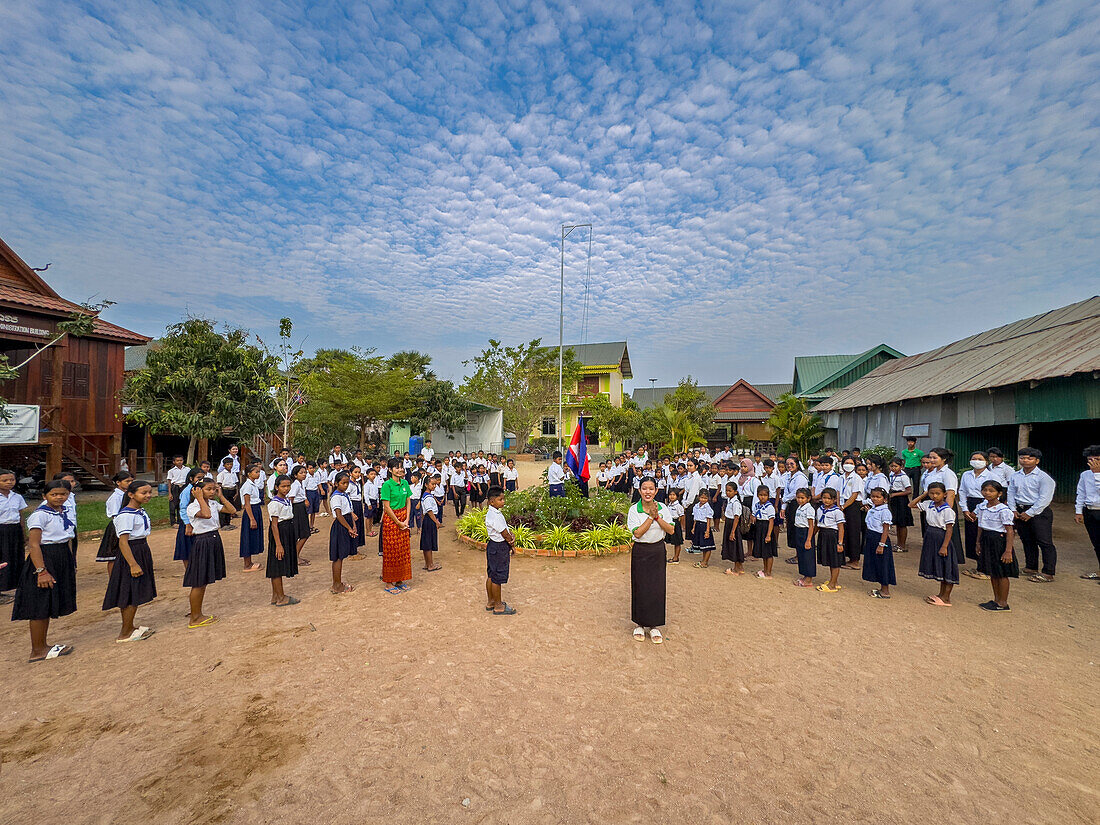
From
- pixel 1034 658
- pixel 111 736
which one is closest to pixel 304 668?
pixel 111 736

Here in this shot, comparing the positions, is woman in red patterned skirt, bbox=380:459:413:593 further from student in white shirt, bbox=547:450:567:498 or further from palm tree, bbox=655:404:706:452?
palm tree, bbox=655:404:706:452

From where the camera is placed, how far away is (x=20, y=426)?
1285 cm

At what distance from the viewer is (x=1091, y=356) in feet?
31.6

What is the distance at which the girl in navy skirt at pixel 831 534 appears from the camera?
7004 millimetres

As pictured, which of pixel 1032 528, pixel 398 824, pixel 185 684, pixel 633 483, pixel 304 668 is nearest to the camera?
pixel 398 824

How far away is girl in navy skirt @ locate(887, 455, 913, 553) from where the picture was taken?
8.75 metres

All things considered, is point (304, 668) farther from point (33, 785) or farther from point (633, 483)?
point (633, 483)

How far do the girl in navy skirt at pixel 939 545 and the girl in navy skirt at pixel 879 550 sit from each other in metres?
0.39

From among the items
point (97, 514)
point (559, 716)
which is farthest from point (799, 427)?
point (97, 514)

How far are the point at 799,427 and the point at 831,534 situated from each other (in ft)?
49.8

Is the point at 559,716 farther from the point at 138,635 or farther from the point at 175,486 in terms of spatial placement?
the point at 175,486

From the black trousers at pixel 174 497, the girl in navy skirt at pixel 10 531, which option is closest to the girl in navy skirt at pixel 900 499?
the girl in navy skirt at pixel 10 531

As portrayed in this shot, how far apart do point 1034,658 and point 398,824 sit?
5.96m

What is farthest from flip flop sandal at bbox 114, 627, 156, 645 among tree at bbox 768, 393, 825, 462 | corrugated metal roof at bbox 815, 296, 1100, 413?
tree at bbox 768, 393, 825, 462
